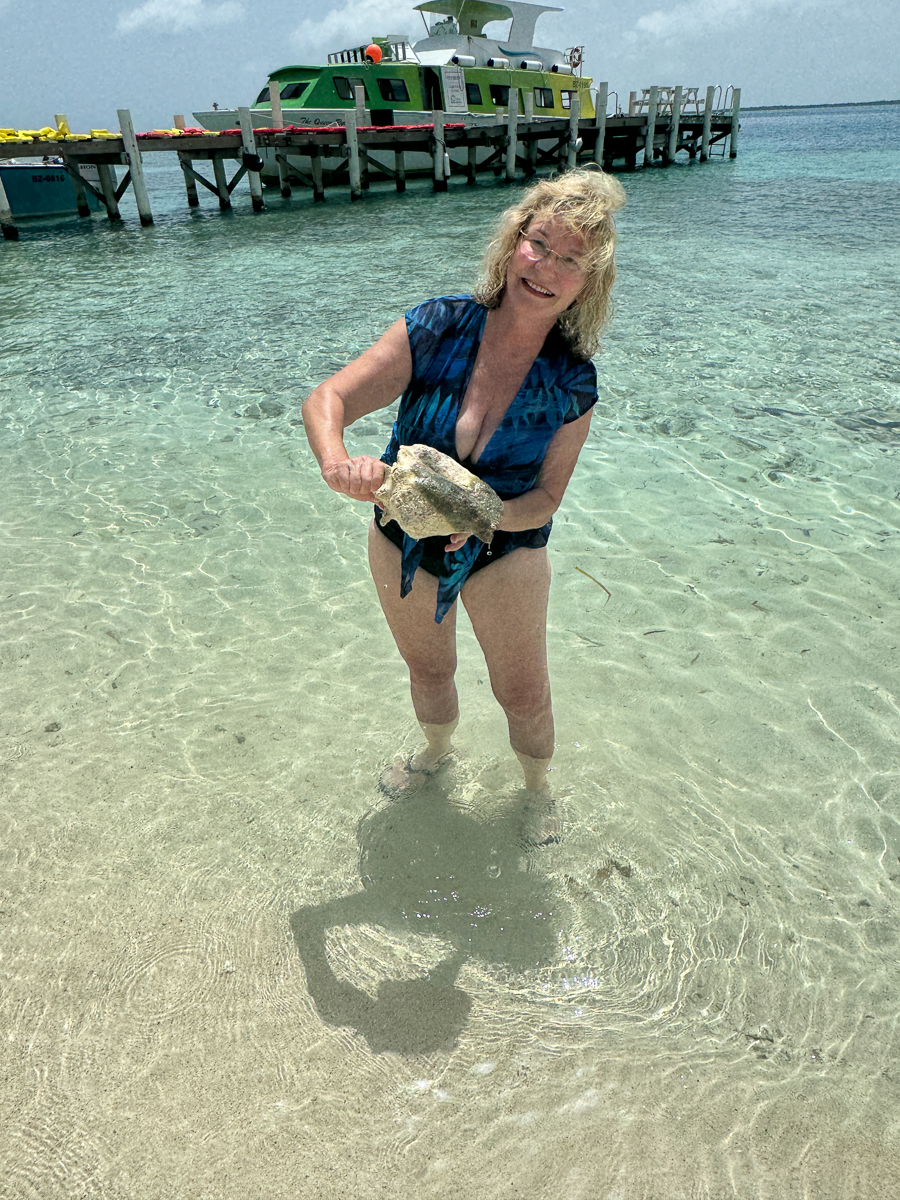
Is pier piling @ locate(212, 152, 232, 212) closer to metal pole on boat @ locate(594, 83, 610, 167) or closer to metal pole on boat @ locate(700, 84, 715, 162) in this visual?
metal pole on boat @ locate(594, 83, 610, 167)

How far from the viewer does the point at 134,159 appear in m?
19.1

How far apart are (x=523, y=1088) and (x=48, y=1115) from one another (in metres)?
1.31

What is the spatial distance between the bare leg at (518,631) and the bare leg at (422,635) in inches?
4.8

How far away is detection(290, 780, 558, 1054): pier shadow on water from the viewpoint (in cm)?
232

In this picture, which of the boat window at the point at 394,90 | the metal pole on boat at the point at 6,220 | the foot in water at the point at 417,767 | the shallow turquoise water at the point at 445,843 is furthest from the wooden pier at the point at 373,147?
the foot in water at the point at 417,767

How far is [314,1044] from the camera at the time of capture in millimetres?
2223

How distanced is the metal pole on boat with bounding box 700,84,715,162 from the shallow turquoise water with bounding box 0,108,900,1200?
39240mm

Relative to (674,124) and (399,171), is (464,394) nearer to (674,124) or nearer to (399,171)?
(399,171)

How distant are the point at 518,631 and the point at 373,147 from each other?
92.9ft

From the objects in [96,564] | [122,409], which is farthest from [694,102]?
[96,564]

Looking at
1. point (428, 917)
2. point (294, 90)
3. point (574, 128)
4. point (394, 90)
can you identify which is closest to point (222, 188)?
point (294, 90)

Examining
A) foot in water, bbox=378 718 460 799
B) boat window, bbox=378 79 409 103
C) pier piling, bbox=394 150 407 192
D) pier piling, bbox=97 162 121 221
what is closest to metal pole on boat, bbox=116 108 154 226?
pier piling, bbox=97 162 121 221

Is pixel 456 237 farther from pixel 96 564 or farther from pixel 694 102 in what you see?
pixel 694 102

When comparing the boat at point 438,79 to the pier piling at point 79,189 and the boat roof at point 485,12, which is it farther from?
the pier piling at point 79,189
